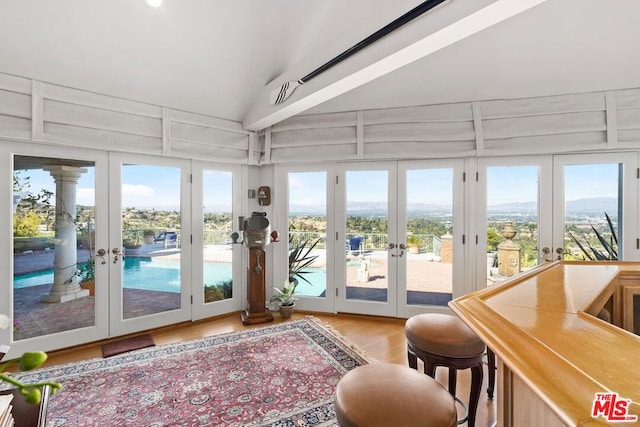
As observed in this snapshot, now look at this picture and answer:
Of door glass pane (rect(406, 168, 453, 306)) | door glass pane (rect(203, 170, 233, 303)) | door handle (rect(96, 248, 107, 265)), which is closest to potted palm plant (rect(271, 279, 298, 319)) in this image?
door glass pane (rect(203, 170, 233, 303))

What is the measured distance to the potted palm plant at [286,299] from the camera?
3.70 metres

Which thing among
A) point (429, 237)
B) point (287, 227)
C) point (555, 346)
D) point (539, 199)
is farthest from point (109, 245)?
point (539, 199)

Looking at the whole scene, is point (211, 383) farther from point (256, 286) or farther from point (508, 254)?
point (508, 254)

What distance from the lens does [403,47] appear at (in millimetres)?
1969

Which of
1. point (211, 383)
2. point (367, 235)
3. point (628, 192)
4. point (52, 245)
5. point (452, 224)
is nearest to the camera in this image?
point (211, 383)

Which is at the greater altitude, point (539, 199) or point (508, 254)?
point (539, 199)

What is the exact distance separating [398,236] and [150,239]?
288 centimetres

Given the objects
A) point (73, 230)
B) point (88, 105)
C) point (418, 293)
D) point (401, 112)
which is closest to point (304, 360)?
point (418, 293)

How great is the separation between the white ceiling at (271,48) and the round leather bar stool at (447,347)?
1845mm

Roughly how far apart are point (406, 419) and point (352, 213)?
295 centimetres

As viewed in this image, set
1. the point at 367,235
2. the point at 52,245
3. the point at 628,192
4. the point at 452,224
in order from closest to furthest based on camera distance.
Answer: the point at 52,245 → the point at 628,192 → the point at 452,224 → the point at 367,235

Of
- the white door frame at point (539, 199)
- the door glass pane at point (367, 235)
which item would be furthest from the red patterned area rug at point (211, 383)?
the white door frame at point (539, 199)

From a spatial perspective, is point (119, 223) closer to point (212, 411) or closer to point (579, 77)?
point (212, 411)

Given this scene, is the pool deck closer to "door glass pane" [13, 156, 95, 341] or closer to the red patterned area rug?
"door glass pane" [13, 156, 95, 341]
